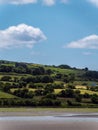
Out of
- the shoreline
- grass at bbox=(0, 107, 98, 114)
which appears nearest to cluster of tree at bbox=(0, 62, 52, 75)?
grass at bbox=(0, 107, 98, 114)

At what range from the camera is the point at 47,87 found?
96062 mm

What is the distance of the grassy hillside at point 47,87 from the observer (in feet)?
285

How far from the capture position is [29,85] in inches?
3802

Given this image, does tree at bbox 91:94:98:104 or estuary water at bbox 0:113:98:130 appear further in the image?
tree at bbox 91:94:98:104

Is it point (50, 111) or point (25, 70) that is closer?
point (50, 111)

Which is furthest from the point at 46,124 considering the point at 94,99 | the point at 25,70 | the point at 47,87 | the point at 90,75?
the point at 90,75

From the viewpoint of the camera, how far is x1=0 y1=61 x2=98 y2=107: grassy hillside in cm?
8688

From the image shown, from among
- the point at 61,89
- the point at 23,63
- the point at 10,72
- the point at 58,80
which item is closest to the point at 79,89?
the point at 61,89

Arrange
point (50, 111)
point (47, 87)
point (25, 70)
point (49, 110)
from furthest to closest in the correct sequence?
point (25, 70) → point (47, 87) → point (49, 110) → point (50, 111)

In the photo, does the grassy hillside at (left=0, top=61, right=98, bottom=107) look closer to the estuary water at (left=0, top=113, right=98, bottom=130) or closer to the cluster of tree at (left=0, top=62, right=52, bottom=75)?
→ the cluster of tree at (left=0, top=62, right=52, bottom=75)

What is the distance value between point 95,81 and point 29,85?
22.4 m

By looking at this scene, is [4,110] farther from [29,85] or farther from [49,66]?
[49,66]

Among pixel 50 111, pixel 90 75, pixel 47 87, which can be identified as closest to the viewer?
pixel 50 111

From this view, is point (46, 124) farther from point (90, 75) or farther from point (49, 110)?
point (90, 75)
